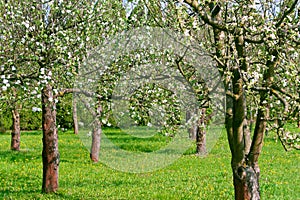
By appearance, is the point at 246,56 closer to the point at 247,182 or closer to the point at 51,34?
the point at 247,182

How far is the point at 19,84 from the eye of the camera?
7.19 meters

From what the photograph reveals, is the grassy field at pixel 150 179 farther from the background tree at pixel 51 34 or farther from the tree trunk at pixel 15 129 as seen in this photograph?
the background tree at pixel 51 34

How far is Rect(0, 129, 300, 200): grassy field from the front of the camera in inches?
473

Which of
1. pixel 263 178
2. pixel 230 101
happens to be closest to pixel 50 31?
pixel 230 101

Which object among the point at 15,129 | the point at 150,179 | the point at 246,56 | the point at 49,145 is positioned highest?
the point at 246,56

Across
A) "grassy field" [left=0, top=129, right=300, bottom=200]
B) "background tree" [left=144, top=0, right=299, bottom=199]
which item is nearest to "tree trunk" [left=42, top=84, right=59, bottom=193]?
"grassy field" [left=0, top=129, right=300, bottom=200]

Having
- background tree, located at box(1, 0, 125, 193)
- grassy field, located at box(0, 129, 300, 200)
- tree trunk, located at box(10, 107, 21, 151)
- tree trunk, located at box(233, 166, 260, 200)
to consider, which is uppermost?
background tree, located at box(1, 0, 125, 193)

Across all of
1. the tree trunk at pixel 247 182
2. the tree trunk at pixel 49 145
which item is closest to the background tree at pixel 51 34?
the tree trunk at pixel 49 145

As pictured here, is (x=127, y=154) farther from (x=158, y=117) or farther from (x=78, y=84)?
(x=158, y=117)

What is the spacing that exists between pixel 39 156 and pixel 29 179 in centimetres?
676

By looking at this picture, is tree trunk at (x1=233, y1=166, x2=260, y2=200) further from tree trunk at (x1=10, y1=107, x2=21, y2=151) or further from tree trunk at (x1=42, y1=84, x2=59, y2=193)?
tree trunk at (x1=10, y1=107, x2=21, y2=151)

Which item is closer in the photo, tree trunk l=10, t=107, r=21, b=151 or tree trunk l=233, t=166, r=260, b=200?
tree trunk l=233, t=166, r=260, b=200

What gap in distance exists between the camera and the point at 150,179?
14797 mm

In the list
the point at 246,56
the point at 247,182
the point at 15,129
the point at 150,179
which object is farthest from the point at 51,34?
the point at 15,129
